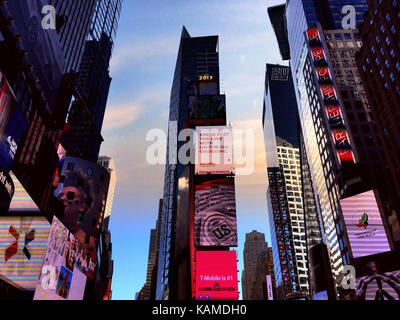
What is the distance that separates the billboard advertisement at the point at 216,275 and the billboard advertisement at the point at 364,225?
34757 mm

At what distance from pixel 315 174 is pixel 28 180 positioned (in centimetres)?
8665

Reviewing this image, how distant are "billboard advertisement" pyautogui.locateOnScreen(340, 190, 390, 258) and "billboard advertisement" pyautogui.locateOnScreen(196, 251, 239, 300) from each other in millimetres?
34757

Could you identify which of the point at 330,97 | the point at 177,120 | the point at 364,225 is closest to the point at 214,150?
the point at 364,225

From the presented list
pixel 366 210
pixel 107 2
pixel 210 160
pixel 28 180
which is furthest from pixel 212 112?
pixel 107 2

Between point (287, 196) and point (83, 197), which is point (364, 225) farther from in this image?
point (287, 196)

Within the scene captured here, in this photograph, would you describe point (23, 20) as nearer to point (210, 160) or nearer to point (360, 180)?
point (210, 160)

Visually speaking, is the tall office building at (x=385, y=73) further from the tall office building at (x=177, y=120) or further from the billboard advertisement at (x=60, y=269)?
the billboard advertisement at (x=60, y=269)

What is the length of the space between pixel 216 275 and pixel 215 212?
26.9 feet

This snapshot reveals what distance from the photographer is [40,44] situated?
31062 mm

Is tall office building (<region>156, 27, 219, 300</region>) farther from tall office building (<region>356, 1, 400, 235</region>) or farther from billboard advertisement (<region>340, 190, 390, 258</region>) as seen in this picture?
billboard advertisement (<region>340, 190, 390, 258</region>)

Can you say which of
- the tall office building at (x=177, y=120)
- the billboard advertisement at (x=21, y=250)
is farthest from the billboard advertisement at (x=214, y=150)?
the tall office building at (x=177, y=120)

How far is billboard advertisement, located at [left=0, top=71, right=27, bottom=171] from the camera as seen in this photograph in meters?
19.3

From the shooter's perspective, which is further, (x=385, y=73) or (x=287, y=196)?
(x=287, y=196)

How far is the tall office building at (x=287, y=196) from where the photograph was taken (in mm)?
136125
